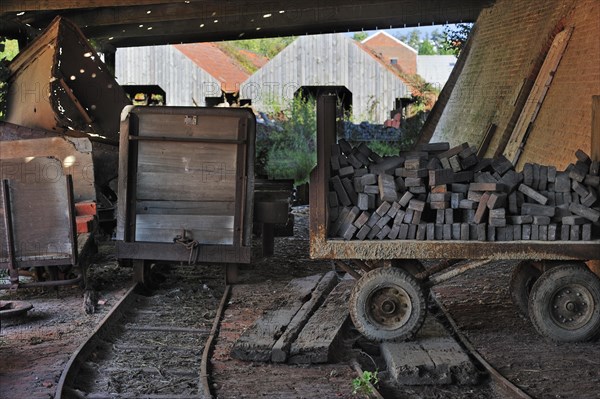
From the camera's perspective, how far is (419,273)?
7.58 m

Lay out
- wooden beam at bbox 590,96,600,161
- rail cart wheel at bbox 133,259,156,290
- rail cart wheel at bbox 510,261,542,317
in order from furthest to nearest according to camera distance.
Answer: rail cart wheel at bbox 133,259,156,290, rail cart wheel at bbox 510,261,542,317, wooden beam at bbox 590,96,600,161

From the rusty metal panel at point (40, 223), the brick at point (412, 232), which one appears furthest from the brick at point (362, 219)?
the rusty metal panel at point (40, 223)

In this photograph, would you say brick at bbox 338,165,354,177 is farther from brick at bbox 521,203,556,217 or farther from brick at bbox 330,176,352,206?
brick at bbox 521,203,556,217

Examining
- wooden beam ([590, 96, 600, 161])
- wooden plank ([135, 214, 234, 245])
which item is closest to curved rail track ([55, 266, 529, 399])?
wooden plank ([135, 214, 234, 245])

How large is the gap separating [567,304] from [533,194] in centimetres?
105

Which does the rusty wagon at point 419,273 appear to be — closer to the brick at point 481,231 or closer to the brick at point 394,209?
the brick at point 481,231

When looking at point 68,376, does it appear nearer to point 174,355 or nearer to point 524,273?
→ point 174,355

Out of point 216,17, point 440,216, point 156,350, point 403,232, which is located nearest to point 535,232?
point 440,216

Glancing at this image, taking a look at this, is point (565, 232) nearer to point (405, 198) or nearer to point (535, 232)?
Result: point (535, 232)

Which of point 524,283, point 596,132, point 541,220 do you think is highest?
point 596,132

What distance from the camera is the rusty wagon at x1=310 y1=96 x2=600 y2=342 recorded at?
7.18 meters

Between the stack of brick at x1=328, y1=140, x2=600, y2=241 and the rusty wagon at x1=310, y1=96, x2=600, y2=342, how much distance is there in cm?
11

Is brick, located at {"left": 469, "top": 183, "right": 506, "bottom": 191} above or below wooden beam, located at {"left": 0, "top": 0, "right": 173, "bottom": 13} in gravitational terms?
below

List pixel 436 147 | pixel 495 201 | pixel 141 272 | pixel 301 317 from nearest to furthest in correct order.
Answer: pixel 495 201, pixel 436 147, pixel 301 317, pixel 141 272
